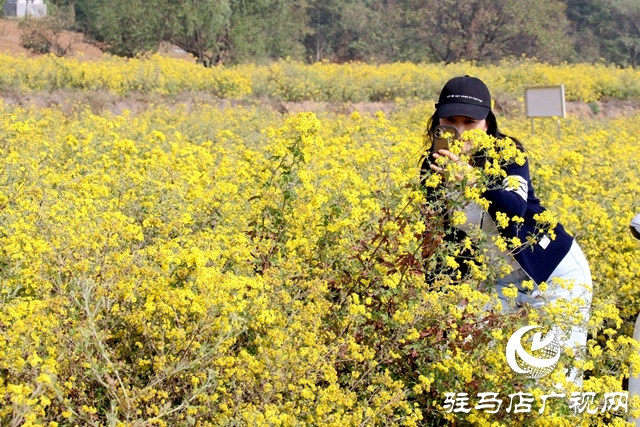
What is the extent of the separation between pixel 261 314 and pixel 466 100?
1.28 meters

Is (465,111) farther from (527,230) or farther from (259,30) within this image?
(259,30)

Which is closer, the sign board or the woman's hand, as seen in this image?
the woman's hand

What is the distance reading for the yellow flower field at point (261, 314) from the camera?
7.60 ft

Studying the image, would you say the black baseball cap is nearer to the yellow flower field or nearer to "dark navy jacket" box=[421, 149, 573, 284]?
"dark navy jacket" box=[421, 149, 573, 284]

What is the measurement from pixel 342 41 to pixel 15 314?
43.8 metres

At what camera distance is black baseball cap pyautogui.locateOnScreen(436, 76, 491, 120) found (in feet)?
10.5

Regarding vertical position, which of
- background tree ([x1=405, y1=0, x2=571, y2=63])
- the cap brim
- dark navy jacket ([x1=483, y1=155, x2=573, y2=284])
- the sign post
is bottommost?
background tree ([x1=405, y1=0, x2=571, y2=63])

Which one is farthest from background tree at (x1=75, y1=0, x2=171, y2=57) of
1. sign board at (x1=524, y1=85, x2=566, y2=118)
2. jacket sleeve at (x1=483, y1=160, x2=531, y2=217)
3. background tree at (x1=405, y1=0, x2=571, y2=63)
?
jacket sleeve at (x1=483, y1=160, x2=531, y2=217)

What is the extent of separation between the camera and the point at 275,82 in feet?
51.8

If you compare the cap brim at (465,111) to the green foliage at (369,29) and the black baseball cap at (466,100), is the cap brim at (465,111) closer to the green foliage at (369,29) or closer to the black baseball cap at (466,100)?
the black baseball cap at (466,100)

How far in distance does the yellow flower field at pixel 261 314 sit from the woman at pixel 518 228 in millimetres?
135

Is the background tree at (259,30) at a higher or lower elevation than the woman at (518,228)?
lower

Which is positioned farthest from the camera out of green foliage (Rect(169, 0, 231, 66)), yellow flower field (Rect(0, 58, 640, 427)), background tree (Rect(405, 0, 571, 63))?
background tree (Rect(405, 0, 571, 63))

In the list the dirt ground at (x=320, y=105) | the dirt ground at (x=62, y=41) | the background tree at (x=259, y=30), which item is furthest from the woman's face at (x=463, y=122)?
the dirt ground at (x=62, y=41)
